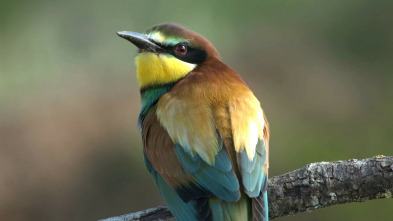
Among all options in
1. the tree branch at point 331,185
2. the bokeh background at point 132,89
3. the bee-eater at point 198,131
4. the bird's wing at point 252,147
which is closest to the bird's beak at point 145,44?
the bee-eater at point 198,131

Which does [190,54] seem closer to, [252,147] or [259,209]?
[252,147]

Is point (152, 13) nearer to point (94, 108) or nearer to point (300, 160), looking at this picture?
point (94, 108)

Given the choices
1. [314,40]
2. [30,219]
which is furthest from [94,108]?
[314,40]

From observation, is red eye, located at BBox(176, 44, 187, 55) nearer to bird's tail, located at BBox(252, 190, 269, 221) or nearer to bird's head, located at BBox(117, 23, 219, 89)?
bird's head, located at BBox(117, 23, 219, 89)

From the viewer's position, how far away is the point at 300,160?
6289 mm

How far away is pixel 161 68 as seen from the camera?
132 inches

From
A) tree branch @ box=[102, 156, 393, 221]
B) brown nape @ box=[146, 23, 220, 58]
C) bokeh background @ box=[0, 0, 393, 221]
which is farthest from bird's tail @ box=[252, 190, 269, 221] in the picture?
bokeh background @ box=[0, 0, 393, 221]

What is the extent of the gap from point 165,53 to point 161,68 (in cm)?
7

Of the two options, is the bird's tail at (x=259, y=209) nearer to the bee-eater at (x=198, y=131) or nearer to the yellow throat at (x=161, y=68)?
the bee-eater at (x=198, y=131)

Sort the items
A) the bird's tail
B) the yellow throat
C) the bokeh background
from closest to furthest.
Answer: the bird's tail
the yellow throat
the bokeh background

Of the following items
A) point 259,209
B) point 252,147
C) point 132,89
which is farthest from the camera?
point 132,89

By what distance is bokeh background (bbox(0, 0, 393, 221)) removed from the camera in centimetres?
635

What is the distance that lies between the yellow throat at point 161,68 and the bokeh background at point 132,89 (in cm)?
273

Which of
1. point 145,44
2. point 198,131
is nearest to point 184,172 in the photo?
point 198,131
